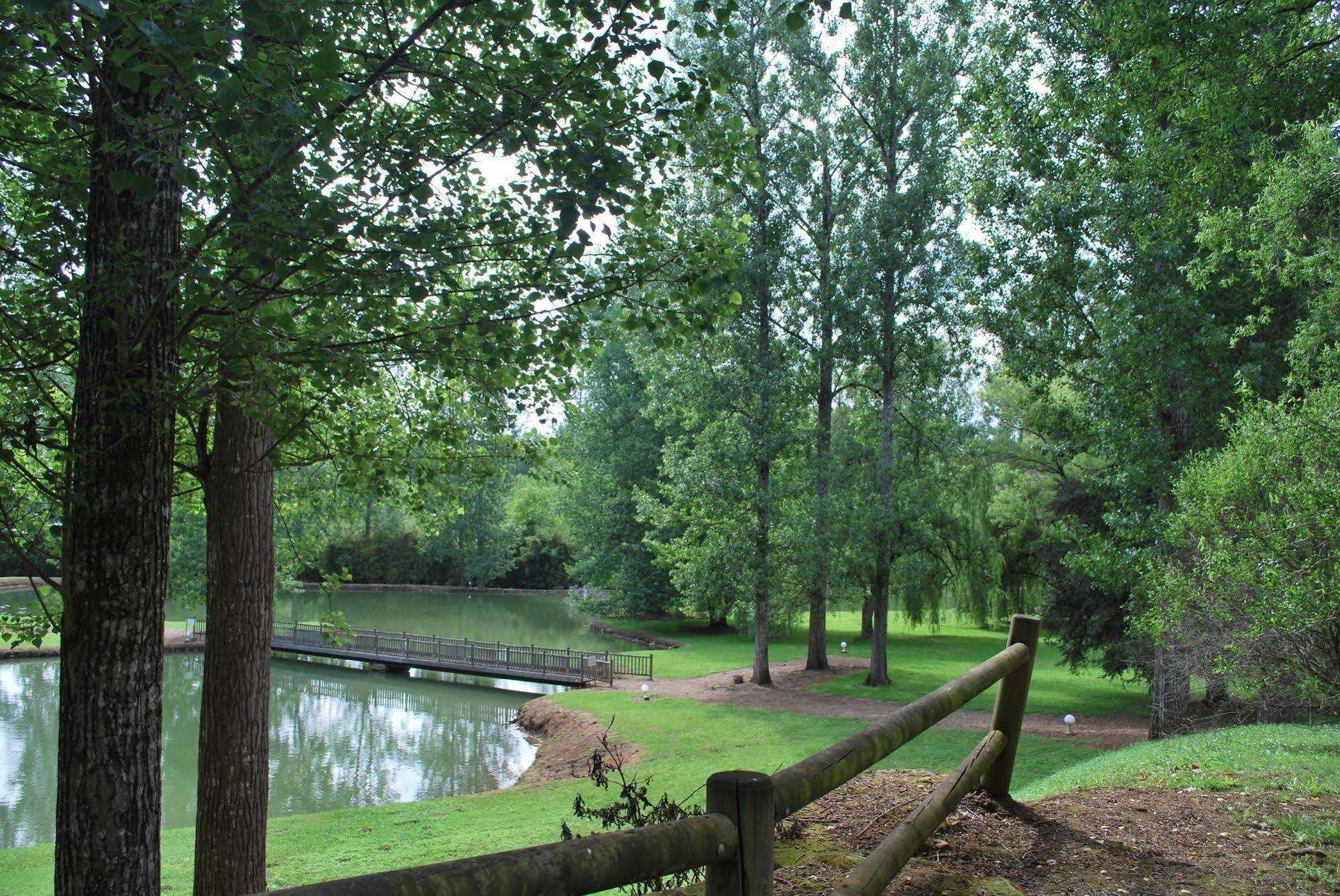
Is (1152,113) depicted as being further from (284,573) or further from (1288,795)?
(284,573)

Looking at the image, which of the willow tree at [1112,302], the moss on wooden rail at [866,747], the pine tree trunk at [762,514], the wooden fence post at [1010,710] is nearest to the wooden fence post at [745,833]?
the moss on wooden rail at [866,747]

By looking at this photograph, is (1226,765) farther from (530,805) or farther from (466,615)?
(466,615)

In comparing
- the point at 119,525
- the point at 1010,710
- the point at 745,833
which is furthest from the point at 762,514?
the point at 745,833

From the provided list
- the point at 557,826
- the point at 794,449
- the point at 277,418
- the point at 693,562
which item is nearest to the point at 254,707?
the point at 277,418

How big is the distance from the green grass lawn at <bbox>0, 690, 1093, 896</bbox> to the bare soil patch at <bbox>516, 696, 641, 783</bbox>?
0.45 m

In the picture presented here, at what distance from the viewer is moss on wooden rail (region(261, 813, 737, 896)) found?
1.50 metres

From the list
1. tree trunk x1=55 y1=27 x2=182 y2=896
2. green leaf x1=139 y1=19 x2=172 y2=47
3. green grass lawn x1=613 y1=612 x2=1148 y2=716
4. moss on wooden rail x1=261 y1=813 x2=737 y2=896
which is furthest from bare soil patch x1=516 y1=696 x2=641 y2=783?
green leaf x1=139 y1=19 x2=172 y2=47

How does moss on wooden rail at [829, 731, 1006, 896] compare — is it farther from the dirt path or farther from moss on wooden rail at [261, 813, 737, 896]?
the dirt path

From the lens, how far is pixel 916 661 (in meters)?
28.3

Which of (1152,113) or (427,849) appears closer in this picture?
(1152,113)

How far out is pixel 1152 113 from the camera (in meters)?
7.82

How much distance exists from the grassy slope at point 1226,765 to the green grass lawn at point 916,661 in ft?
29.9

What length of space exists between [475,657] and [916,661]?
14.1 meters

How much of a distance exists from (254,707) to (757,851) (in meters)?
4.90
